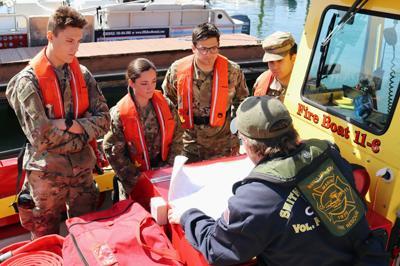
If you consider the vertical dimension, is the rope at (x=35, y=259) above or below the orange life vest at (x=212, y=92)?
below

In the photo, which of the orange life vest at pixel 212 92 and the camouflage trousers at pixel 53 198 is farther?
the orange life vest at pixel 212 92

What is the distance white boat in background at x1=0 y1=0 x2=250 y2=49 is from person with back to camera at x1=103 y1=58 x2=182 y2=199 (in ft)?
24.6

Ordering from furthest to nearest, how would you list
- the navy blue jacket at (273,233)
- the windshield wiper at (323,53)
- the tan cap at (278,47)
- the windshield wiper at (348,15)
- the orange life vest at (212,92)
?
1. the orange life vest at (212,92)
2. the tan cap at (278,47)
3. the windshield wiper at (323,53)
4. the windshield wiper at (348,15)
5. the navy blue jacket at (273,233)

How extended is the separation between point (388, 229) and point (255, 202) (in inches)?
34.8

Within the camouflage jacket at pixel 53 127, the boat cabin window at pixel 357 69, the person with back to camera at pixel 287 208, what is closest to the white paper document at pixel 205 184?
the person with back to camera at pixel 287 208

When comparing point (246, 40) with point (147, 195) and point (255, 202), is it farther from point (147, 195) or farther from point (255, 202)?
point (255, 202)

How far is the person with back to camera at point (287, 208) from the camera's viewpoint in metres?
1.67

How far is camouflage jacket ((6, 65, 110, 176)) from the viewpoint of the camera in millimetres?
2635

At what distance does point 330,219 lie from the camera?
1711mm

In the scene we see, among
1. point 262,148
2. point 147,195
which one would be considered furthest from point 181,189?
point 262,148

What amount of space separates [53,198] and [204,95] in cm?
153

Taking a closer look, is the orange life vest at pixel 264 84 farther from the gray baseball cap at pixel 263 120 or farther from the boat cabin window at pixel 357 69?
the gray baseball cap at pixel 263 120

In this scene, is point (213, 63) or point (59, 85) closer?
point (59, 85)

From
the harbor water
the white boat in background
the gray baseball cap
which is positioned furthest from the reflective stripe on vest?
the harbor water
